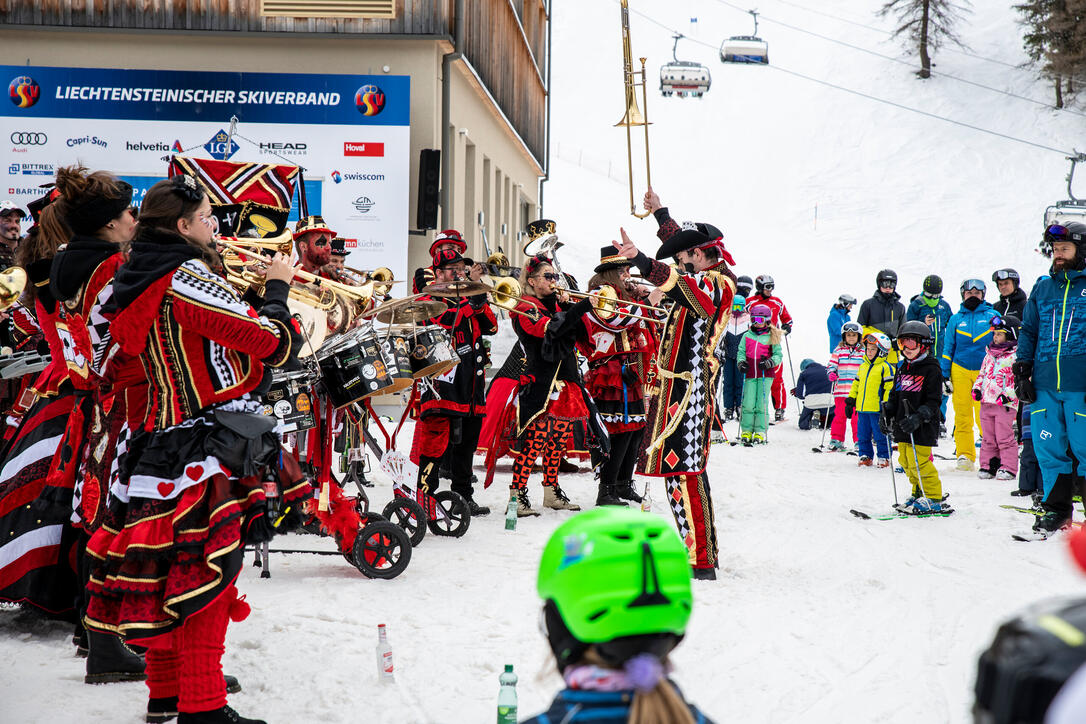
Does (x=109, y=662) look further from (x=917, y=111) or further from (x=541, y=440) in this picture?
(x=917, y=111)

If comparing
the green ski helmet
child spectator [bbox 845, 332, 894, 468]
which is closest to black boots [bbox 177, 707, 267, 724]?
the green ski helmet

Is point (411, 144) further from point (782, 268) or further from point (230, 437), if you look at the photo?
point (782, 268)

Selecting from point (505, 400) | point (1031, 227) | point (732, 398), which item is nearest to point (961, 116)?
point (1031, 227)

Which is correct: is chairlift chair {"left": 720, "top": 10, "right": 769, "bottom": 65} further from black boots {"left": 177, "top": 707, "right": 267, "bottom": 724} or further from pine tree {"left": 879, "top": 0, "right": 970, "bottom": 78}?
black boots {"left": 177, "top": 707, "right": 267, "bottom": 724}

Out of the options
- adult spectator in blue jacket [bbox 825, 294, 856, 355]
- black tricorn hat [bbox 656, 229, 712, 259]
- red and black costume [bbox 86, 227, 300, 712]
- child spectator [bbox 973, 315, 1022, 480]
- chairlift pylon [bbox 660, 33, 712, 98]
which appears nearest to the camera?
red and black costume [bbox 86, 227, 300, 712]

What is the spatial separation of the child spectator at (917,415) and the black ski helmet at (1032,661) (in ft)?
26.2

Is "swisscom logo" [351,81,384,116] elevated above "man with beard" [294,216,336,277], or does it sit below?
above

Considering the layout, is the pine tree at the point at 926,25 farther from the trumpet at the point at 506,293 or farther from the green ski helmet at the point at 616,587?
the green ski helmet at the point at 616,587

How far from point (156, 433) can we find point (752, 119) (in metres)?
65.2

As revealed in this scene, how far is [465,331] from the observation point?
8.11 m

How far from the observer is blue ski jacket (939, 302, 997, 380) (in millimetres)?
11836

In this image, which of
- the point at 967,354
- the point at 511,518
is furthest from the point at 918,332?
the point at 511,518

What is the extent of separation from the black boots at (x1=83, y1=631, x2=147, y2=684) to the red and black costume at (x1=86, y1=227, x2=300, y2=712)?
2.23 ft

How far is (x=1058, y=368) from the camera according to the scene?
24.9 ft
